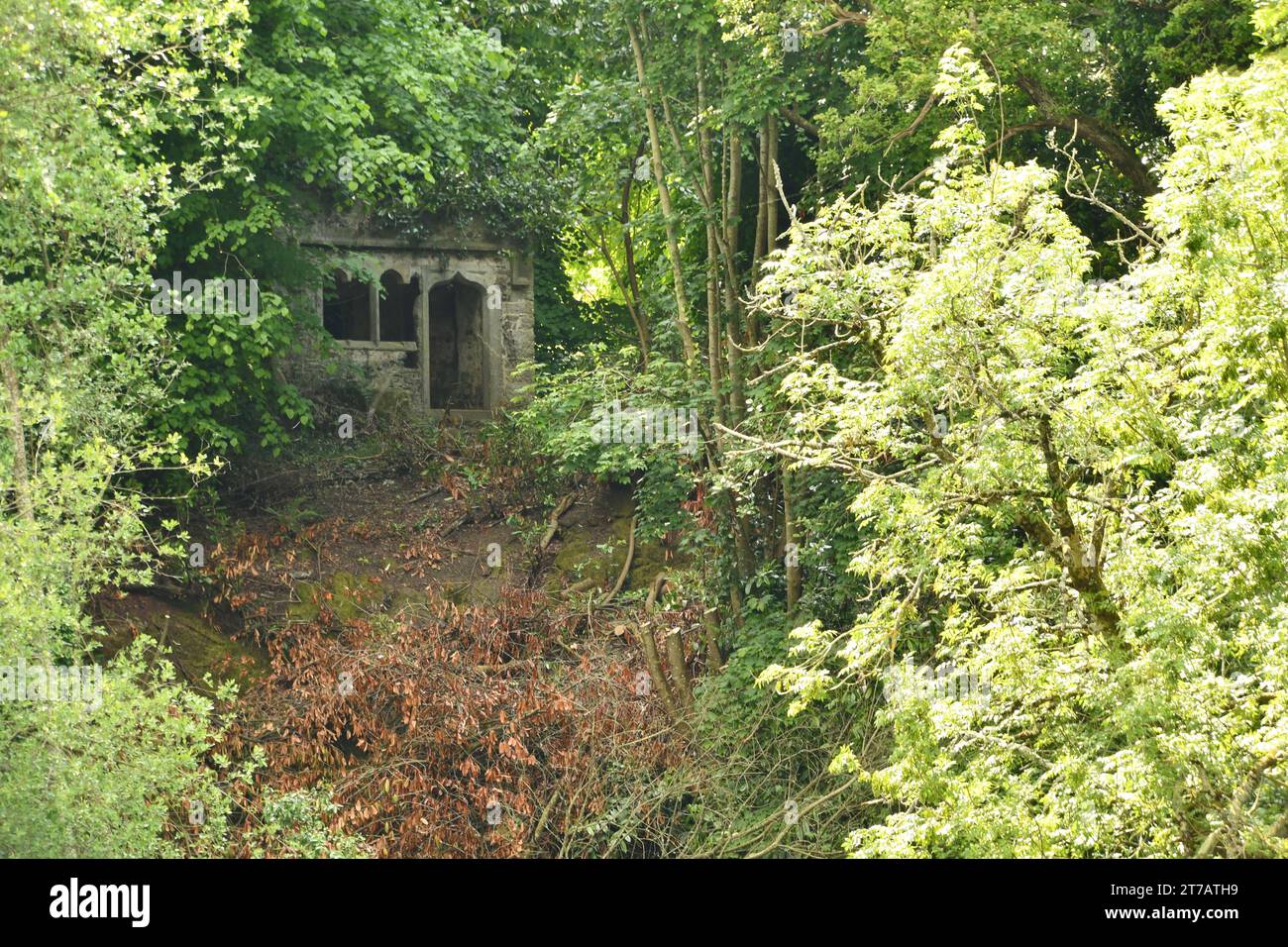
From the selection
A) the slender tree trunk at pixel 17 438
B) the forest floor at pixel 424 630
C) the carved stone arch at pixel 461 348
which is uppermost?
the carved stone arch at pixel 461 348

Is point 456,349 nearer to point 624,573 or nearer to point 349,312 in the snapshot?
point 349,312

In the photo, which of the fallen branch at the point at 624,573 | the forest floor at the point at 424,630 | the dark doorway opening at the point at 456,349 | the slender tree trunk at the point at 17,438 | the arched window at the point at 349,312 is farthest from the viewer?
the dark doorway opening at the point at 456,349

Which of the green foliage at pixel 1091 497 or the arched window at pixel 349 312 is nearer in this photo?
the green foliage at pixel 1091 497

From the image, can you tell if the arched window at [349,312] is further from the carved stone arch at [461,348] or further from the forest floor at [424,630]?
the forest floor at [424,630]

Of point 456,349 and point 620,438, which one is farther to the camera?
point 456,349

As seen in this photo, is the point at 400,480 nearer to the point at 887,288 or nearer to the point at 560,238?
the point at 560,238

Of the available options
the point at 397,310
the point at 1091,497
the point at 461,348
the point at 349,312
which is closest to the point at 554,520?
the point at 461,348

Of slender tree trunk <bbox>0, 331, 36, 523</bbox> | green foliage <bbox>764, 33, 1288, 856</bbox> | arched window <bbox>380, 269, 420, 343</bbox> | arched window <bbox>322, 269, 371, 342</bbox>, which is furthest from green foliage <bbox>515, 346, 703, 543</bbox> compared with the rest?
slender tree trunk <bbox>0, 331, 36, 523</bbox>

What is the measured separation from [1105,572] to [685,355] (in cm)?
834

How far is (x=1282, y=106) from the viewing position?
608 cm

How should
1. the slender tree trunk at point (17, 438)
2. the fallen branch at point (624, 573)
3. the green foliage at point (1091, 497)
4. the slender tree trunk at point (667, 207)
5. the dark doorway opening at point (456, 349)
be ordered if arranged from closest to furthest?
the green foliage at point (1091, 497)
the slender tree trunk at point (17, 438)
the slender tree trunk at point (667, 207)
the fallen branch at point (624, 573)
the dark doorway opening at point (456, 349)

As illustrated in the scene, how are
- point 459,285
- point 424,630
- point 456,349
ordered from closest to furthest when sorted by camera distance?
1. point 424,630
2. point 459,285
3. point 456,349

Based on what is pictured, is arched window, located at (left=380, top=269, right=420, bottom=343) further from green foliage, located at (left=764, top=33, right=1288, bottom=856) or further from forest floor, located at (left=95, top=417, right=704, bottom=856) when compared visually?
green foliage, located at (left=764, top=33, right=1288, bottom=856)

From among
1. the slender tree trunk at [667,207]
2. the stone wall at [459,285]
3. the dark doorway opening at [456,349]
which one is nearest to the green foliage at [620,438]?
the slender tree trunk at [667,207]
